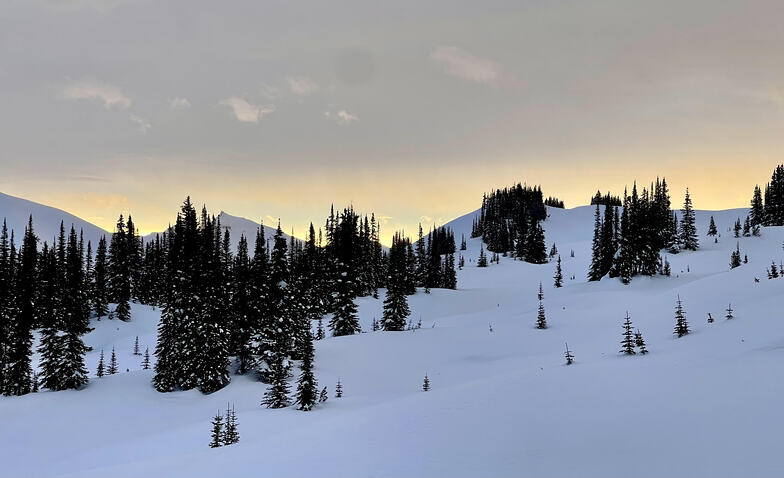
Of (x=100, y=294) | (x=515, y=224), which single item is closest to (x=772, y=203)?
(x=515, y=224)

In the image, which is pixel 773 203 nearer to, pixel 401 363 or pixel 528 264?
pixel 528 264

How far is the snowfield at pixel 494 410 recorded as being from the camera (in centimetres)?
1100

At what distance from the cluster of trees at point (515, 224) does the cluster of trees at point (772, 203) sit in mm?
46707

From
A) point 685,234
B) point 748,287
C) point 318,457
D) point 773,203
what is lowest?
point 318,457

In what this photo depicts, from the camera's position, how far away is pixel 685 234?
8038cm

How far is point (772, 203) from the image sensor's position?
9325 cm

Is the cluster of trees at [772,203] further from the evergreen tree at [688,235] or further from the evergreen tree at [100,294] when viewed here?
the evergreen tree at [100,294]

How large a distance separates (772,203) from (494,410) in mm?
110406

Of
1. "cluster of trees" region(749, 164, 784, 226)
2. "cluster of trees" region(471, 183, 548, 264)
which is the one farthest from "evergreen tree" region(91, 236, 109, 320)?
"cluster of trees" region(749, 164, 784, 226)

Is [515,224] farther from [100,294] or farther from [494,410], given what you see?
[494,410]

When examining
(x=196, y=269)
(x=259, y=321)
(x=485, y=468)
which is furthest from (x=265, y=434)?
(x=196, y=269)

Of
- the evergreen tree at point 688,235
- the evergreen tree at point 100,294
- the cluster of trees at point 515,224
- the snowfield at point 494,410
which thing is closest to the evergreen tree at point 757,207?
the evergreen tree at point 688,235

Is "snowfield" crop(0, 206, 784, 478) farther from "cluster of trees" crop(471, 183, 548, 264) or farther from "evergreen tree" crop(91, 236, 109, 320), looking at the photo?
"cluster of trees" crop(471, 183, 548, 264)

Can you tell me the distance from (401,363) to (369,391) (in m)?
6.64
